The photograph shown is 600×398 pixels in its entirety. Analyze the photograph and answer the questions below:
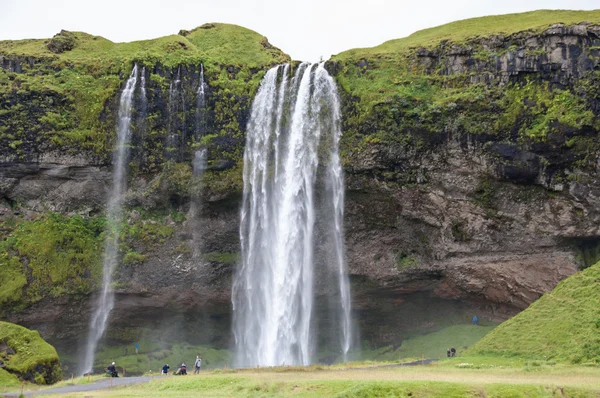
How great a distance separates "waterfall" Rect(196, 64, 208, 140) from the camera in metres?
42.9

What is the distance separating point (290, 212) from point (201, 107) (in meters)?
9.89

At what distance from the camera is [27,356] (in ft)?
106

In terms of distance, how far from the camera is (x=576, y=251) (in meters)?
37.2

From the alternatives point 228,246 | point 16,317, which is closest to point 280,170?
point 228,246

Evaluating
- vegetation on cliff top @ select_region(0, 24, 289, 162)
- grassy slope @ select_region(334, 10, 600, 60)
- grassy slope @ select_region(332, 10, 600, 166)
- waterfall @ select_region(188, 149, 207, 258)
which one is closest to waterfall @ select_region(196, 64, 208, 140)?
vegetation on cliff top @ select_region(0, 24, 289, 162)

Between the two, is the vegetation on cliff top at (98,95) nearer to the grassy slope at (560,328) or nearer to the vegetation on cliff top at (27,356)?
the vegetation on cliff top at (27,356)

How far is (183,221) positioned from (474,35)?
23143mm

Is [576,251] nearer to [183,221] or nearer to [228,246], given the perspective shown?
[228,246]

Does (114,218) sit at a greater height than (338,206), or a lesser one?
lesser

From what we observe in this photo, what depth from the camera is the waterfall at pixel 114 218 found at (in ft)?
136

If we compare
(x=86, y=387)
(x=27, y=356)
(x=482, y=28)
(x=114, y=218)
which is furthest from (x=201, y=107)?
(x=86, y=387)

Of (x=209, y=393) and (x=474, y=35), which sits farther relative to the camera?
(x=474, y=35)

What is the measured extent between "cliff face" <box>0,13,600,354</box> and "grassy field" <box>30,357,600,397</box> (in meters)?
13.1

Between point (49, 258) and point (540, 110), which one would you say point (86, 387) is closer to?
point (49, 258)
